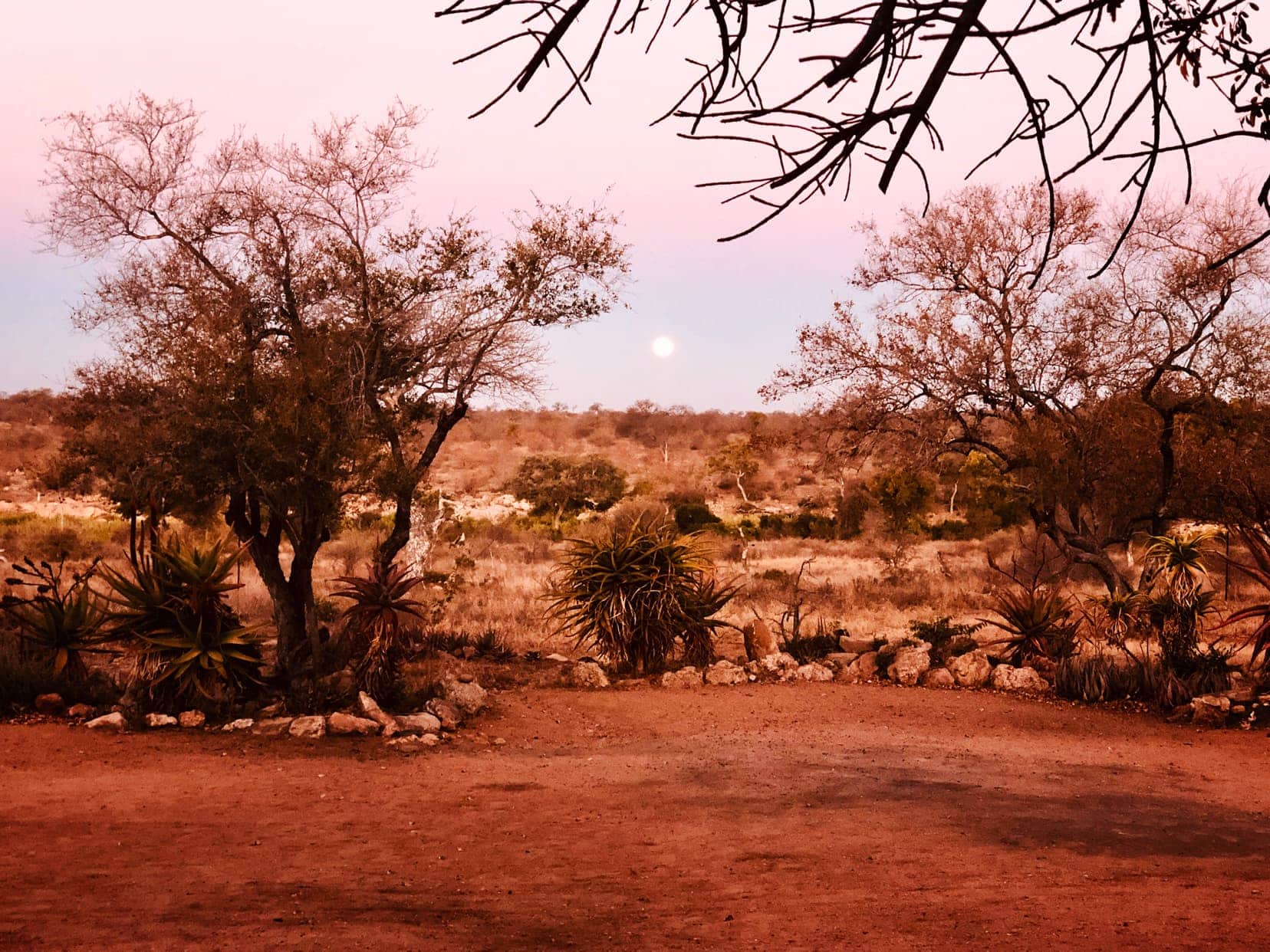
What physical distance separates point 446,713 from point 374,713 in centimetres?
70

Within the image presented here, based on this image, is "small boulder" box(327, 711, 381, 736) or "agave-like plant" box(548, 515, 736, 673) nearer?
"small boulder" box(327, 711, 381, 736)

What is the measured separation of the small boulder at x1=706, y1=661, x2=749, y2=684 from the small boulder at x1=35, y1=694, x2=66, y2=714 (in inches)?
279

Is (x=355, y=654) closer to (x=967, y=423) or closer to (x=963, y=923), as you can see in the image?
(x=963, y=923)

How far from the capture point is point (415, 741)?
395 inches

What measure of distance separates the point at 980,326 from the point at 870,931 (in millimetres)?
14468

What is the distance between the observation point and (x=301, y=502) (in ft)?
36.9

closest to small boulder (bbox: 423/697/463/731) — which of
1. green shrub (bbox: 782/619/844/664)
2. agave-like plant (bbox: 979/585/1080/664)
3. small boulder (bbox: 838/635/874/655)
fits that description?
green shrub (bbox: 782/619/844/664)

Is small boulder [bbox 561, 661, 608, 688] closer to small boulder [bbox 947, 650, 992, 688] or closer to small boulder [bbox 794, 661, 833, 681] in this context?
small boulder [bbox 794, 661, 833, 681]

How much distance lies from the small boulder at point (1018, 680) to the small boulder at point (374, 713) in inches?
280

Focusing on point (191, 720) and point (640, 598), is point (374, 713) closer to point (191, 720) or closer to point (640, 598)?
point (191, 720)

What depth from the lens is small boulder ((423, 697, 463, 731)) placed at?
34.9ft

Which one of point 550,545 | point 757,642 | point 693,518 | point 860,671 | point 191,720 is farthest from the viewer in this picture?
point 693,518

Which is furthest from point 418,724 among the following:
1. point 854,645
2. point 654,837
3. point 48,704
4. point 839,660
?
point 854,645

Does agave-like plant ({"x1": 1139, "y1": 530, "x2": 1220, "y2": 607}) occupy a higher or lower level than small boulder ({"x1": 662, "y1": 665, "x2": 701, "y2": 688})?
higher
